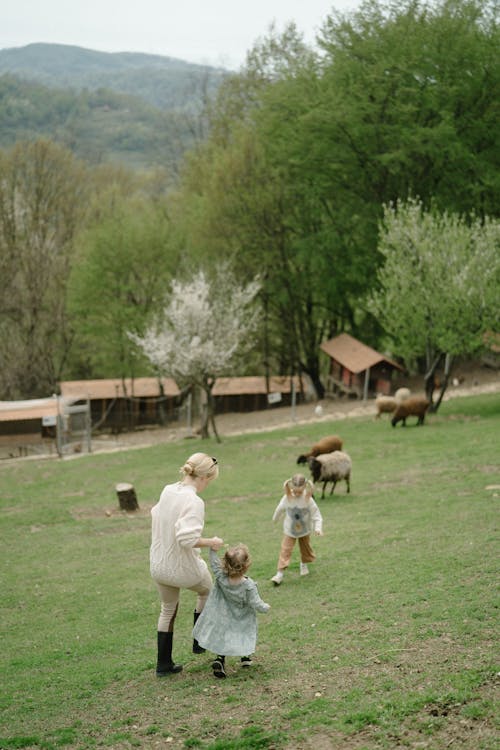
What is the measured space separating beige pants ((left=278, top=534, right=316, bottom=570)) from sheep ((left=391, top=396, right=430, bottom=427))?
54.0 ft

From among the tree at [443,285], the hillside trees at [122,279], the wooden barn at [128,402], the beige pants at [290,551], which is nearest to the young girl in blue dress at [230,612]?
the beige pants at [290,551]

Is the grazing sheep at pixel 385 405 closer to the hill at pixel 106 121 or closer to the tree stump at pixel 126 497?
the tree stump at pixel 126 497

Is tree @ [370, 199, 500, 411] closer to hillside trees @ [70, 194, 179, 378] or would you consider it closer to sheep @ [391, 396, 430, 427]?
sheep @ [391, 396, 430, 427]

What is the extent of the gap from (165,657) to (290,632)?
1766mm

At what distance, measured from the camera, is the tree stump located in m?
19.6

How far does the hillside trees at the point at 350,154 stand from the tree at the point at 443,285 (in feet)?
19.3

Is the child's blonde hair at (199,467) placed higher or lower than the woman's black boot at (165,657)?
higher

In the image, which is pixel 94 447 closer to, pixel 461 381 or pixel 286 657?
pixel 461 381

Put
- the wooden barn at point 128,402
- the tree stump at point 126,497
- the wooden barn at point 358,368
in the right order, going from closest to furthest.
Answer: the tree stump at point 126,497 < the wooden barn at point 358,368 < the wooden barn at point 128,402

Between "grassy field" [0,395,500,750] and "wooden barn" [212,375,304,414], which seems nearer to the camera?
"grassy field" [0,395,500,750]

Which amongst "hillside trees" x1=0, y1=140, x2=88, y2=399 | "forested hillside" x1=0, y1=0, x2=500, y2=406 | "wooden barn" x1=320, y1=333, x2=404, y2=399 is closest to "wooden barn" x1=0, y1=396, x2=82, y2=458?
"forested hillside" x1=0, y1=0, x2=500, y2=406

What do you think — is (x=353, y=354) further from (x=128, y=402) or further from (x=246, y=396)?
(x=128, y=402)

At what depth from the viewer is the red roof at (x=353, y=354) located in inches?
1475

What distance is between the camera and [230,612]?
791 centimetres
